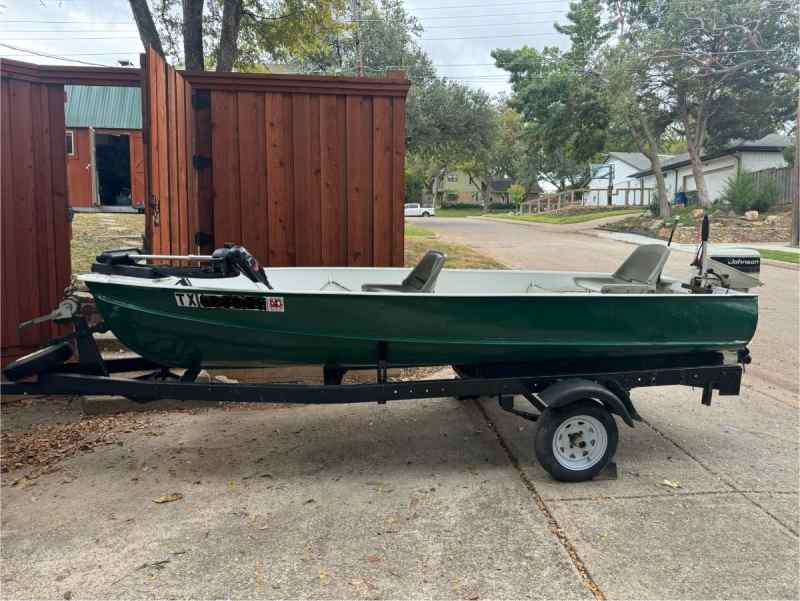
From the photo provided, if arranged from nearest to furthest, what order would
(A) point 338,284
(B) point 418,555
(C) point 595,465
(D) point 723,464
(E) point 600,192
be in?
(B) point 418,555 < (C) point 595,465 < (D) point 723,464 < (A) point 338,284 < (E) point 600,192

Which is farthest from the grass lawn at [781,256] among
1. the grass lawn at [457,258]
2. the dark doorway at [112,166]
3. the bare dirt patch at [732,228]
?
the dark doorway at [112,166]

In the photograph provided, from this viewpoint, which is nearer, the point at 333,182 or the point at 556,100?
the point at 333,182

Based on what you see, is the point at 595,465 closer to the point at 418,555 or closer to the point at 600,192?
the point at 418,555

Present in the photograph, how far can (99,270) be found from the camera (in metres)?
3.55

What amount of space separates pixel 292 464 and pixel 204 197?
2.83 meters

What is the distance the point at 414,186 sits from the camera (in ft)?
226

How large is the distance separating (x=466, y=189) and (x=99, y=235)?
76102 millimetres

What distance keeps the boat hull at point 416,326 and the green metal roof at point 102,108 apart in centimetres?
1402

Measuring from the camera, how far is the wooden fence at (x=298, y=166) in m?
5.66

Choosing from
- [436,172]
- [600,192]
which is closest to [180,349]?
[600,192]

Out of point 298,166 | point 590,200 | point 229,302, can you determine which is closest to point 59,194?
point 298,166

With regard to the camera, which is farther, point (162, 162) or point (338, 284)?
point (338, 284)

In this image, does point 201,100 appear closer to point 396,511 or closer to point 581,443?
point 396,511

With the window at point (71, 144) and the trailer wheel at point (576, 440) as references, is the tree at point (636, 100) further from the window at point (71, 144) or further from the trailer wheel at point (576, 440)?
the trailer wheel at point (576, 440)
